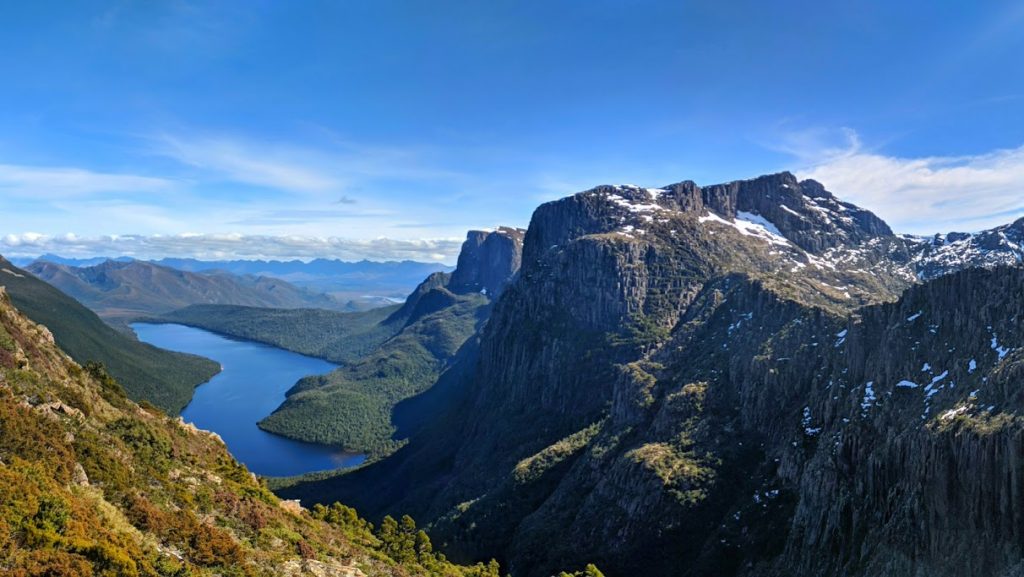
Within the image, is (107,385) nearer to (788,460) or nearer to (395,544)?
(395,544)

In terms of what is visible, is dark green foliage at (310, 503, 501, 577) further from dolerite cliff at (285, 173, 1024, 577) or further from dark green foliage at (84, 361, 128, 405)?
dark green foliage at (84, 361, 128, 405)

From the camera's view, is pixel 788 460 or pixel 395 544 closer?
pixel 395 544

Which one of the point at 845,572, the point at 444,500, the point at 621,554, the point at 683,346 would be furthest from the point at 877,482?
the point at 444,500

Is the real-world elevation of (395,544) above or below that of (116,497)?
below

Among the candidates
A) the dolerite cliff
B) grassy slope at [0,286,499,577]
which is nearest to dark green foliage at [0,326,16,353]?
grassy slope at [0,286,499,577]

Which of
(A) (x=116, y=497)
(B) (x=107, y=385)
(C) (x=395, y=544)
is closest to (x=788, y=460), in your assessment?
(C) (x=395, y=544)

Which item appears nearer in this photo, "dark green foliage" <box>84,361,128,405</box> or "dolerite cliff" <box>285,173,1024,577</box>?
"dark green foliage" <box>84,361,128,405</box>

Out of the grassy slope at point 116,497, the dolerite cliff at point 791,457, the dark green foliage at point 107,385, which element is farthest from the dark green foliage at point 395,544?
the dark green foliage at point 107,385

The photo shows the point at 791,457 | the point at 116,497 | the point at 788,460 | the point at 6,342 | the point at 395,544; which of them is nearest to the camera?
the point at 116,497

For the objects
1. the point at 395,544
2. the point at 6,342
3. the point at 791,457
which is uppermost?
the point at 6,342

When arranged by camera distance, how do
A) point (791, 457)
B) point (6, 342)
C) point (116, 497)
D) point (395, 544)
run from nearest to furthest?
point (116, 497), point (6, 342), point (395, 544), point (791, 457)
